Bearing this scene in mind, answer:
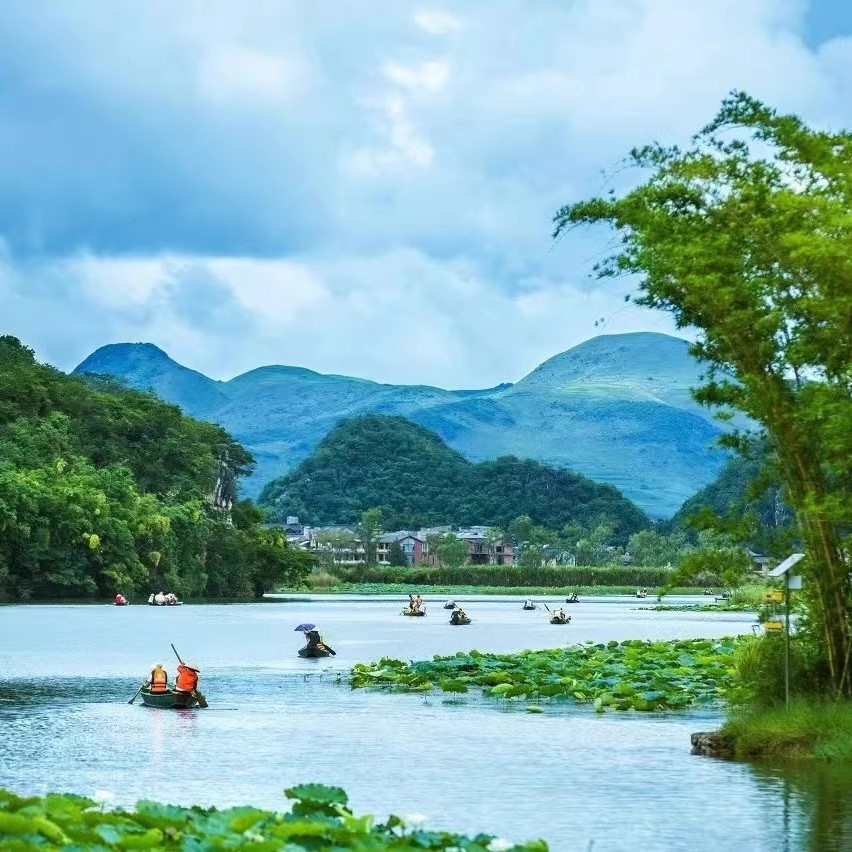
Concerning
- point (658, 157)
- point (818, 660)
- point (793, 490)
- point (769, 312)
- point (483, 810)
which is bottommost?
point (483, 810)

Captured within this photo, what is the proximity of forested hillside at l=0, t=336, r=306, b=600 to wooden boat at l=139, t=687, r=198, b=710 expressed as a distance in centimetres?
6554

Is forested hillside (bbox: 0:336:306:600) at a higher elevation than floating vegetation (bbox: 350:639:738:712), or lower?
higher

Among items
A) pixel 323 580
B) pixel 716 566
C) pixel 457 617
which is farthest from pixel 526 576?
pixel 716 566

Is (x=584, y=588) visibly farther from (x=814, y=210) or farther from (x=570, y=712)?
(x=814, y=210)

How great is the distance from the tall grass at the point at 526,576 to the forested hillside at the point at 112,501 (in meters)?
37.5

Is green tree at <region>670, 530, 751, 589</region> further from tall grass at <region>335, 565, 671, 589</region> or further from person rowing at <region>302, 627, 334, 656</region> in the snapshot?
tall grass at <region>335, 565, 671, 589</region>

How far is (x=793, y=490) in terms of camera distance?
21.4 m

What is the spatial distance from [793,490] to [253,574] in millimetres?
108443

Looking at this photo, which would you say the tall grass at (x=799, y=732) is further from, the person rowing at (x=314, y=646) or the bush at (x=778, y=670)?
the person rowing at (x=314, y=646)

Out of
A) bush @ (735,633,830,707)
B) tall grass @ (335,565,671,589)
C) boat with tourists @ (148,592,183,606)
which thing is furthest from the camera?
tall grass @ (335,565,671,589)

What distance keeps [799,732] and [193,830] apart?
36.6 feet

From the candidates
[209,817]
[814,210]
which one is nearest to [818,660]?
[814,210]

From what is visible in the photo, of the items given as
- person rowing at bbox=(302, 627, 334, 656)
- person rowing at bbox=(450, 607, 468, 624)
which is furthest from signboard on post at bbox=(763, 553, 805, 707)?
person rowing at bbox=(450, 607, 468, 624)

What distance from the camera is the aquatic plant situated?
11.2m
